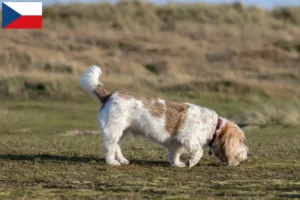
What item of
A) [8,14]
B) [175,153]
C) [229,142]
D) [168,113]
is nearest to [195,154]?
[175,153]

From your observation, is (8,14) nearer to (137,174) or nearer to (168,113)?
(168,113)

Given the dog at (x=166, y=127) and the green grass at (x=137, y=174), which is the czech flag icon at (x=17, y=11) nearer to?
the green grass at (x=137, y=174)

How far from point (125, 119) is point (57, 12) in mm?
46173

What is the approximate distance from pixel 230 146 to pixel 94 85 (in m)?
2.39

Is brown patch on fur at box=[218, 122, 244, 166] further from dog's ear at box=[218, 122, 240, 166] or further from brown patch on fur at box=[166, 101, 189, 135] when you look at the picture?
brown patch on fur at box=[166, 101, 189, 135]

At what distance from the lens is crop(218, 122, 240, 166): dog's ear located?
13086 millimetres

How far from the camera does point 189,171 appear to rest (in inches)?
494

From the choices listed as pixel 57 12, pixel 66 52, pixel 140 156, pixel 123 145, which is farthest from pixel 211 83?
pixel 57 12

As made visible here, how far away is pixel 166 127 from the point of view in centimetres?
1298

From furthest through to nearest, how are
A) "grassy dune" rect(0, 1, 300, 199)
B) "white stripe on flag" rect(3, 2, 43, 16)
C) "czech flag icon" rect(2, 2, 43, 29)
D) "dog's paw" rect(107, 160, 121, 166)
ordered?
"czech flag icon" rect(2, 2, 43, 29) → "white stripe on flag" rect(3, 2, 43, 16) → "dog's paw" rect(107, 160, 121, 166) → "grassy dune" rect(0, 1, 300, 199)

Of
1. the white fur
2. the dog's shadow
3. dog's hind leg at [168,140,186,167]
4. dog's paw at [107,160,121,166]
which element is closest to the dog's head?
dog's hind leg at [168,140,186,167]

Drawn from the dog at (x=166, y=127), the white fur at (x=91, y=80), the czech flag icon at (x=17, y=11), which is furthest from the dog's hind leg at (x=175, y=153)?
the czech flag icon at (x=17, y=11)

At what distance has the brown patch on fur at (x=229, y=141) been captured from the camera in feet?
42.9

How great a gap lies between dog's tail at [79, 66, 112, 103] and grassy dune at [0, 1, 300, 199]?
3.63 ft
